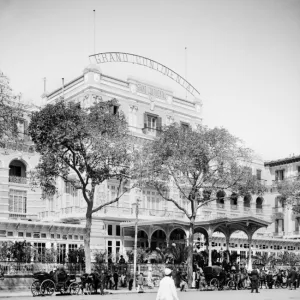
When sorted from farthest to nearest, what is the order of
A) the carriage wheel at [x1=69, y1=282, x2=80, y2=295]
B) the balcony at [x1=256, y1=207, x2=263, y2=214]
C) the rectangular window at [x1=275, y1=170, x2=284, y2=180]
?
the rectangular window at [x1=275, y1=170, x2=284, y2=180]
the balcony at [x1=256, y1=207, x2=263, y2=214]
the carriage wheel at [x1=69, y1=282, x2=80, y2=295]

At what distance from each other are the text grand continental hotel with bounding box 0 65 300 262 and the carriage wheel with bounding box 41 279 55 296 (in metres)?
11.0

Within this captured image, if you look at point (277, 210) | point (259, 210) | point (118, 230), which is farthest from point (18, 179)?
point (277, 210)

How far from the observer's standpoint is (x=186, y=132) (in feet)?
121

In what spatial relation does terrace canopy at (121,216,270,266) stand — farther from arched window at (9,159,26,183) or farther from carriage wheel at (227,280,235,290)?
arched window at (9,159,26,183)

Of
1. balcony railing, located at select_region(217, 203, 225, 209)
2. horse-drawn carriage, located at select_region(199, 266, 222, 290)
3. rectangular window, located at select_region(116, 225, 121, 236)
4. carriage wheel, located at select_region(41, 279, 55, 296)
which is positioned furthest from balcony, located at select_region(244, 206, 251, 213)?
carriage wheel, located at select_region(41, 279, 55, 296)

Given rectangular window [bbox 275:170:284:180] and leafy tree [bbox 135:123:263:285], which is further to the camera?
rectangular window [bbox 275:170:284:180]

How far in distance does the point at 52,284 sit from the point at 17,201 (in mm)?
17877

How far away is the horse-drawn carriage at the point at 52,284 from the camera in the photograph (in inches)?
1064

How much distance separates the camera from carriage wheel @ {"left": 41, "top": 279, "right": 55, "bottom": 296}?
27028 millimetres

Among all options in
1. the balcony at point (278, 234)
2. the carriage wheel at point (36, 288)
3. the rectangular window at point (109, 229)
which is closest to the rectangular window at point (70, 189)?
the rectangular window at point (109, 229)

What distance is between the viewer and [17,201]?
44281 millimetres

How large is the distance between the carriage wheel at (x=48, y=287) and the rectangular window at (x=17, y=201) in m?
17.2

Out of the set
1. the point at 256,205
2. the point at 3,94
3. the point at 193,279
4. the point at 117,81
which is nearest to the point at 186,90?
the point at 117,81

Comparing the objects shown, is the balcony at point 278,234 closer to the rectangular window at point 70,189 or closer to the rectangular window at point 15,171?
the rectangular window at point 70,189
